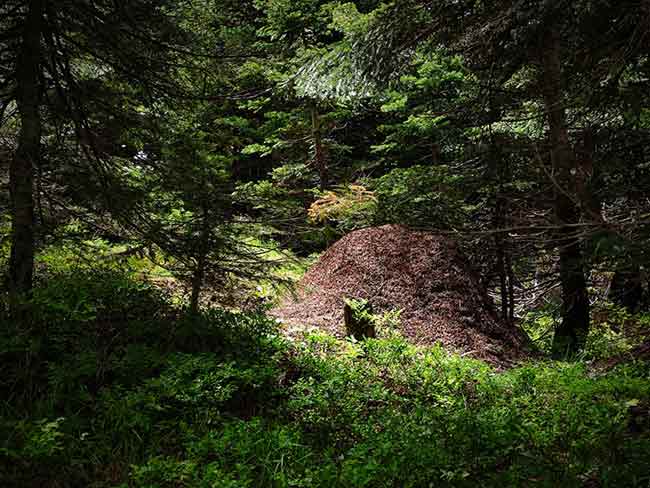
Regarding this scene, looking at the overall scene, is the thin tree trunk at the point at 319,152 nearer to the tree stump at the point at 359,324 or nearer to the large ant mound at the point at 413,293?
the large ant mound at the point at 413,293

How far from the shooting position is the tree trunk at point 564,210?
22.1 ft

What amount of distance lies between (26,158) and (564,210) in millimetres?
7430

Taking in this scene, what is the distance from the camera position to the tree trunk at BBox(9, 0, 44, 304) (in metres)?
4.50

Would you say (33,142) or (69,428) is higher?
(33,142)

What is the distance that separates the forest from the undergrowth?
2 cm

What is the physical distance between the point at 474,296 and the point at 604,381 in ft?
10.8

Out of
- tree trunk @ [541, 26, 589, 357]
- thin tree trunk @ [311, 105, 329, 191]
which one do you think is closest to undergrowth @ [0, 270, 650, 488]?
tree trunk @ [541, 26, 589, 357]

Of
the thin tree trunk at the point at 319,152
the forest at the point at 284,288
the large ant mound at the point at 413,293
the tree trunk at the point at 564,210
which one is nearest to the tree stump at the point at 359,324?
the forest at the point at 284,288

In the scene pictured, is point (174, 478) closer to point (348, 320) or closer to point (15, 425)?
point (15, 425)

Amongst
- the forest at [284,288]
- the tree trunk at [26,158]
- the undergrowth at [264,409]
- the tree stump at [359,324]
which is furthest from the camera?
the tree stump at [359,324]

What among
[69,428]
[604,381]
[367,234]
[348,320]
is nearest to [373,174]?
[367,234]

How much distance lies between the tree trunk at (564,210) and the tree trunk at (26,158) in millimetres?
6327

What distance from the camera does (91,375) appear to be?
14.0 ft

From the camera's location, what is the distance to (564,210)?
7.29m
